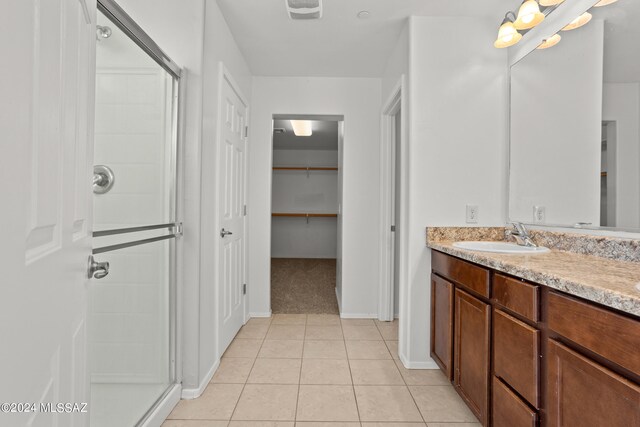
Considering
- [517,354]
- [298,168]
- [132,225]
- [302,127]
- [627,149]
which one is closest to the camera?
[517,354]

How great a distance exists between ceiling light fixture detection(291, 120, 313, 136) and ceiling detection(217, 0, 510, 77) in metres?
1.32

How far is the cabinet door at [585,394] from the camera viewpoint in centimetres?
76

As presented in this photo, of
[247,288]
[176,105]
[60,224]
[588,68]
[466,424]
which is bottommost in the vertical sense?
[466,424]

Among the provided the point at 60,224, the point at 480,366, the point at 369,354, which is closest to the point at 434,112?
the point at 480,366

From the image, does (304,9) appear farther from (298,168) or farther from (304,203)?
(304,203)

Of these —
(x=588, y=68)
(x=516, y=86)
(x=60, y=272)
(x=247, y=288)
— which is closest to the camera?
(x=60, y=272)

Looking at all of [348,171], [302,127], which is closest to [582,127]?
[348,171]

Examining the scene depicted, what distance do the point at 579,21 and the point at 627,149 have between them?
2.48 feet

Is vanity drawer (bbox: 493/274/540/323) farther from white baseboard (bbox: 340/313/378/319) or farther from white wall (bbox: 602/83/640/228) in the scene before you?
white baseboard (bbox: 340/313/378/319)

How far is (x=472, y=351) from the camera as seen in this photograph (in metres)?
1.53

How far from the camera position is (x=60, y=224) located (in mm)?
673

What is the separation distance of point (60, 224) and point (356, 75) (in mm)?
2919

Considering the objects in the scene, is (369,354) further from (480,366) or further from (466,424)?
(480,366)

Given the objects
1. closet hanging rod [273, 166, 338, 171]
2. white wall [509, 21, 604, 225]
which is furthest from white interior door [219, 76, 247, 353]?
closet hanging rod [273, 166, 338, 171]
